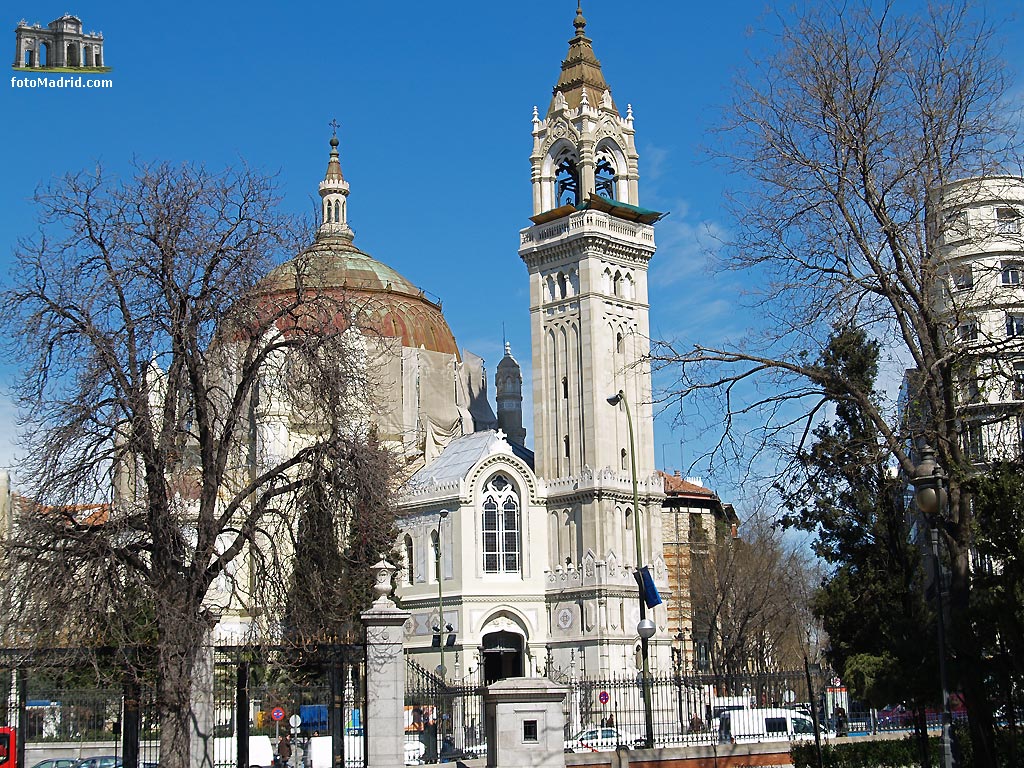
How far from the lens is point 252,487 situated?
20844mm

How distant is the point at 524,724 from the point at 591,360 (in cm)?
3606

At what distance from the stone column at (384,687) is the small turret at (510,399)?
4768 centimetres

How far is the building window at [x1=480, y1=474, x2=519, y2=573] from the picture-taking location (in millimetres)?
58031

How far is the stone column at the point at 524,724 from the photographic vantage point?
24.3m

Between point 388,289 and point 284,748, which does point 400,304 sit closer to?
point 388,289

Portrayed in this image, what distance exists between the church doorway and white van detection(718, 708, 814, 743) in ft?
63.7

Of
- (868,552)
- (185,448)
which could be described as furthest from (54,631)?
(868,552)

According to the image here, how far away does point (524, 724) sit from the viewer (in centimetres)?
2447

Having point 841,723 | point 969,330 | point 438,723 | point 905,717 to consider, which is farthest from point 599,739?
point 969,330

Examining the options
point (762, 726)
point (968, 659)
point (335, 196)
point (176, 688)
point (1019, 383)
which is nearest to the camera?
point (1019, 383)

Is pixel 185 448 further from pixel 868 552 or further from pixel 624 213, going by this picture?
pixel 624 213

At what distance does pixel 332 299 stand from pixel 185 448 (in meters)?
3.36

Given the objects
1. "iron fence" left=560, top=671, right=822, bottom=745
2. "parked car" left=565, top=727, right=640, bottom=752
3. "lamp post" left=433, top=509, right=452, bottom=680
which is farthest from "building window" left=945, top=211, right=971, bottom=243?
"lamp post" left=433, top=509, right=452, bottom=680

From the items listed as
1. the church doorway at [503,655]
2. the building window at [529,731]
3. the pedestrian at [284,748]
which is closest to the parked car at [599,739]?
the pedestrian at [284,748]
